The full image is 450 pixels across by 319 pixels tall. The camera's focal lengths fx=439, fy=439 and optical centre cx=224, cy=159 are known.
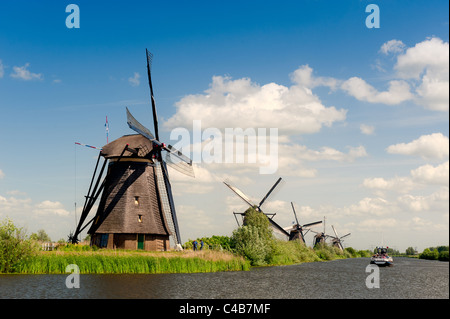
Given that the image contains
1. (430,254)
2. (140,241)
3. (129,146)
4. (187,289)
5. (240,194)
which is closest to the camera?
(187,289)

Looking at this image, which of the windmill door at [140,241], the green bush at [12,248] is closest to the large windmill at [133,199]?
the windmill door at [140,241]

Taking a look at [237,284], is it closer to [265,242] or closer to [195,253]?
[195,253]

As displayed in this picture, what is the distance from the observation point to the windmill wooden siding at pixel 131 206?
3931cm

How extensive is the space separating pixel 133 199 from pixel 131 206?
2.24 ft

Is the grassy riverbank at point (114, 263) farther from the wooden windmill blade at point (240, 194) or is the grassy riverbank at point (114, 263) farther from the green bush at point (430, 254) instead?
the green bush at point (430, 254)

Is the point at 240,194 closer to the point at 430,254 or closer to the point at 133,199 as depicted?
the point at 133,199

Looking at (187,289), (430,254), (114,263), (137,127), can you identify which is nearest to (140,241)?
(114,263)

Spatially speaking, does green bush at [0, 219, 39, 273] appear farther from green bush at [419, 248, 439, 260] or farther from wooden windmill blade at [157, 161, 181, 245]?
green bush at [419, 248, 439, 260]

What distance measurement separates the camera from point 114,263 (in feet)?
98.7

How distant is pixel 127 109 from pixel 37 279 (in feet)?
72.0

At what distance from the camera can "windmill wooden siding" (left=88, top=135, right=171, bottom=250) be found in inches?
1548

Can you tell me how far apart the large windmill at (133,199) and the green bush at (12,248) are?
1094 cm

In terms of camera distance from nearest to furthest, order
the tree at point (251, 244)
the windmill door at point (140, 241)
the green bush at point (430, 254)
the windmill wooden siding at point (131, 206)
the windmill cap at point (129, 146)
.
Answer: the windmill wooden siding at point (131, 206) < the windmill door at point (140, 241) < the windmill cap at point (129, 146) < the tree at point (251, 244) < the green bush at point (430, 254)
